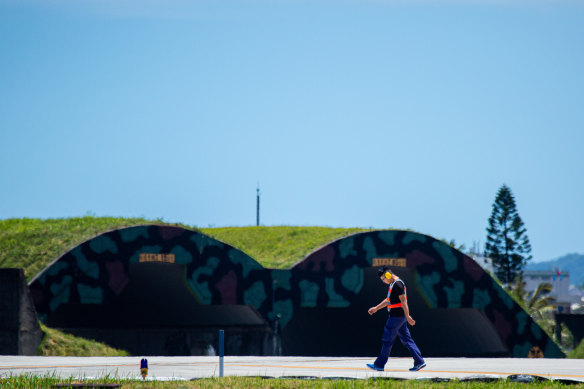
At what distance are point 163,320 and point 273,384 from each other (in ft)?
87.7

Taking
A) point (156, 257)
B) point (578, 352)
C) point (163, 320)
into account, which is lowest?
point (578, 352)

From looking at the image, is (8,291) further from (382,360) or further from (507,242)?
(507,242)

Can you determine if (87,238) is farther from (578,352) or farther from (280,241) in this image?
(578,352)

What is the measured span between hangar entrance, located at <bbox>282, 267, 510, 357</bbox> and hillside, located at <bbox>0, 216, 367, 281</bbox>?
312 cm

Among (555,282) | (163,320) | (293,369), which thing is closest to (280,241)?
(163,320)

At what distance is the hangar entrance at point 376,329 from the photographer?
1656 inches

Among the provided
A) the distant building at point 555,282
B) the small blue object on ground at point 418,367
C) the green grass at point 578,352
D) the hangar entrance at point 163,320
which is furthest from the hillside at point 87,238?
the distant building at point 555,282

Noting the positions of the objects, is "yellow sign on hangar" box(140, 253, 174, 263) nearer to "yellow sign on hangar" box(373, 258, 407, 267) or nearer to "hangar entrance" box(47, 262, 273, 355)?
"hangar entrance" box(47, 262, 273, 355)

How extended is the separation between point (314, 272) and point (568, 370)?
20.3m

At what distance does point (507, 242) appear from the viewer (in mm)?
86562

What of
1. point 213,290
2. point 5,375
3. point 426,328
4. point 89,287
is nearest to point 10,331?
point 89,287

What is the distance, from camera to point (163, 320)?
40469mm

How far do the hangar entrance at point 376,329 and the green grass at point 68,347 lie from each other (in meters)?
12.4

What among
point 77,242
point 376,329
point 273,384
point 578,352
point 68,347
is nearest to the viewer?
point 273,384
